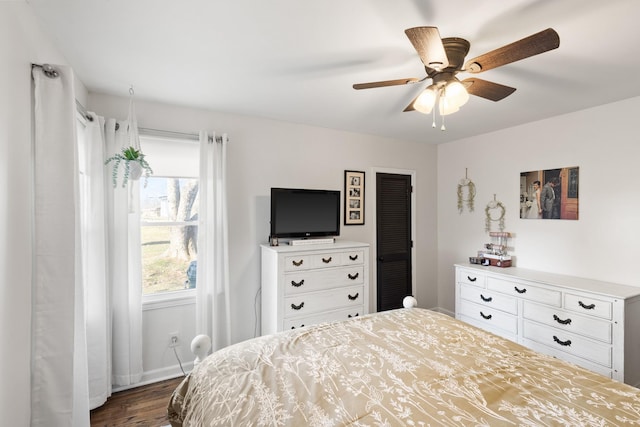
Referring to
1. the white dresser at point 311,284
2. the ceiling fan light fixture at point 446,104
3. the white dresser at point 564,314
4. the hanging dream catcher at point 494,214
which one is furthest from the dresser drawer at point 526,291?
the ceiling fan light fixture at point 446,104

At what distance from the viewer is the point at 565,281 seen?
275 centimetres

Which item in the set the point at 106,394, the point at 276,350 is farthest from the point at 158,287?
the point at 276,350

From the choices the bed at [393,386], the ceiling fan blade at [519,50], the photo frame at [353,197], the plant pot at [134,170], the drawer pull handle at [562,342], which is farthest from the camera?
the photo frame at [353,197]

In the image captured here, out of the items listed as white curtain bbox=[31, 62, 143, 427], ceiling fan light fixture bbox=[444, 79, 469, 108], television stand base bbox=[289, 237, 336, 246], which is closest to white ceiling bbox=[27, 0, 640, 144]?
ceiling fan light fixture bbox=[444, 79, 469, 108]

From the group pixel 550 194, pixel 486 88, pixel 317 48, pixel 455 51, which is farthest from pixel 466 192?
pixel 317 48

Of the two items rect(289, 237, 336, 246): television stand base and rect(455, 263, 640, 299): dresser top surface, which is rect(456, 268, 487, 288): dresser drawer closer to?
rect(455, 263, 640, 299): dresser top surface

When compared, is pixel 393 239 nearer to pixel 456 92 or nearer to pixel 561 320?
pixel 561 320

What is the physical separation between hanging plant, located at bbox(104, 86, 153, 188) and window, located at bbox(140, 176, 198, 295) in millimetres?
255

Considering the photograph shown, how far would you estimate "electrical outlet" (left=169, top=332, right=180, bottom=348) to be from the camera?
279cm

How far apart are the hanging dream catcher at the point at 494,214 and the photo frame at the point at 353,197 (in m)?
1.57

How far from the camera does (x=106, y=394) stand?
2.37 metres

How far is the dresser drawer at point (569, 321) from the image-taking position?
2373 mm

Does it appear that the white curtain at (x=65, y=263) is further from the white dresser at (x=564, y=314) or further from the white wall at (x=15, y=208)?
the white dresser at (x=564, y=314)

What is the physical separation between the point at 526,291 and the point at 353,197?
2066mm
